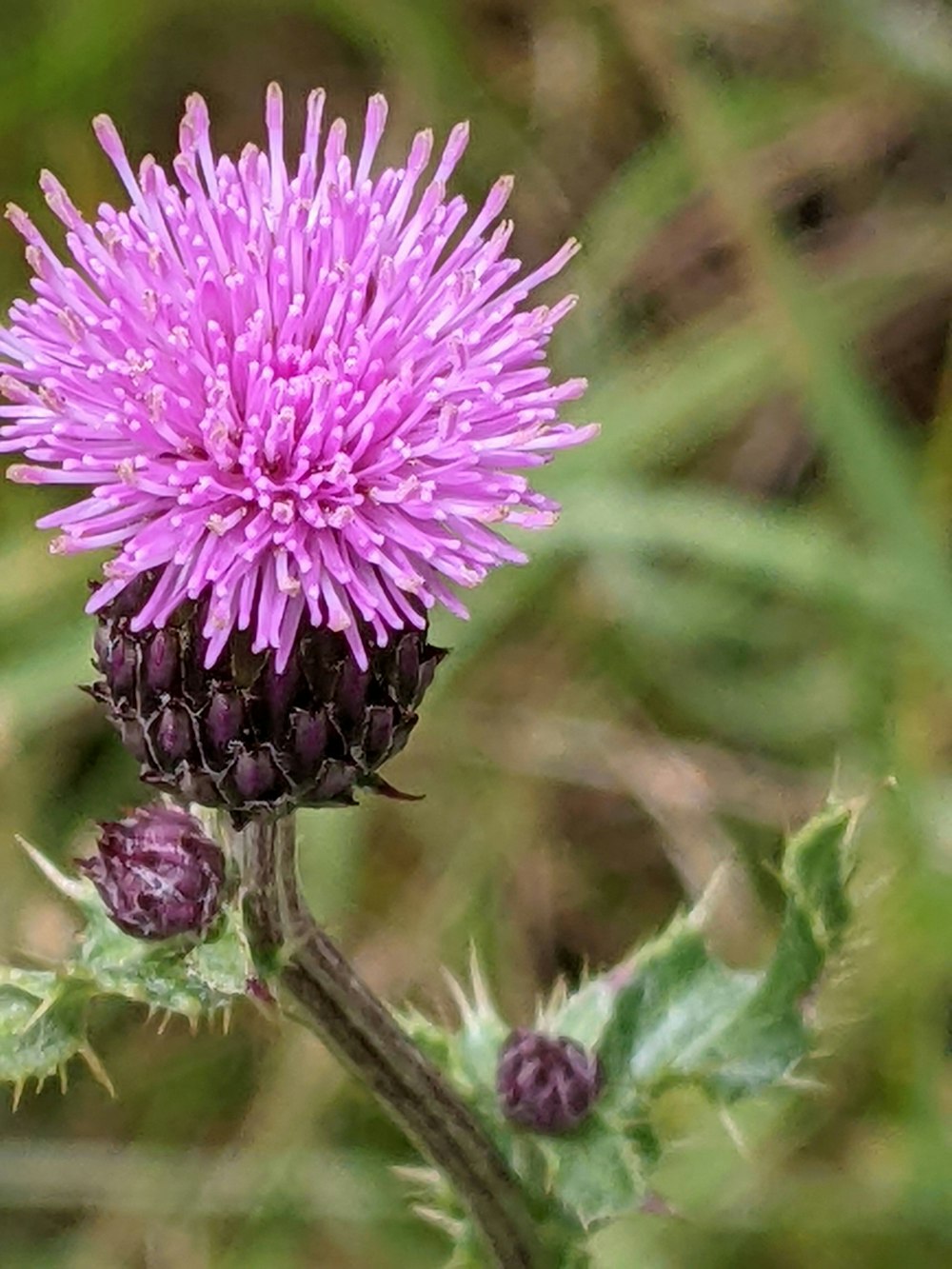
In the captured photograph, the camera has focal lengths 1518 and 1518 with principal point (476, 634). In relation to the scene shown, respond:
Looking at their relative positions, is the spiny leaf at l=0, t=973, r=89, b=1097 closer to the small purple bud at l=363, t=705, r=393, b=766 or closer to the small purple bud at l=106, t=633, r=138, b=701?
the small purple bud at l=106, t=633, r=138, b=701

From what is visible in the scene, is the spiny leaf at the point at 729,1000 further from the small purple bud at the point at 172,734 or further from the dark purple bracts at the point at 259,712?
the small purple bud at the point at 172,734

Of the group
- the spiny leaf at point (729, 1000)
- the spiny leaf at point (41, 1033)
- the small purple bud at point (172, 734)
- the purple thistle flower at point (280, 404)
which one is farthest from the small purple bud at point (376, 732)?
the spiny leaf at point (729, 1000)

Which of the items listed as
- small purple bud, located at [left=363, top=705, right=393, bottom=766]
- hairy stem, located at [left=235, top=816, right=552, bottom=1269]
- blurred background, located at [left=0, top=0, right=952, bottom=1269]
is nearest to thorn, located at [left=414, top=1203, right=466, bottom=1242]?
hairy stem, located at [left=235, top=816, right=552, bottom=1269]

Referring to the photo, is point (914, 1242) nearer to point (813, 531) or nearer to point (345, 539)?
point (813, 531)

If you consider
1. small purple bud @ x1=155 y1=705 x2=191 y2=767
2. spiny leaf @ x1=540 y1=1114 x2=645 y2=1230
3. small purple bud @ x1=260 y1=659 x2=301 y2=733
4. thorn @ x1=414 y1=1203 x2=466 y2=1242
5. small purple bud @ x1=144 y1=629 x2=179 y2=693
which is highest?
small purple bud @ x1=144 y1=629 x2=179 y2=693

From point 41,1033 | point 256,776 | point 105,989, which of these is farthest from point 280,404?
point 41,1033

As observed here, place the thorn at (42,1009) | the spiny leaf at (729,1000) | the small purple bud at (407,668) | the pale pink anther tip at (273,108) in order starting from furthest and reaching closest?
the pale pink anther tip at (273,108) < the spiny leaf at (729,1000) < the small purple bud at (407,668) < the thorn at (42,1009)

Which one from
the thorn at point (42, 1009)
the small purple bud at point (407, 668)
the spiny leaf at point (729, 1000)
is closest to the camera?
the thorn at point (42, 1009)
